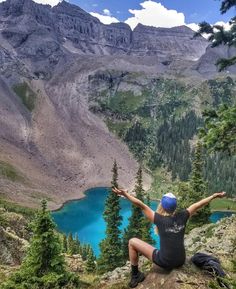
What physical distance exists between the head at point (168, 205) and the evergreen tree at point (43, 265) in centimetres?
675

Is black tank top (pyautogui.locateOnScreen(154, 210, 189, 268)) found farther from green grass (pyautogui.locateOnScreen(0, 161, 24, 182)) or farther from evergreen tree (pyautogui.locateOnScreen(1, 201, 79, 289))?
green grass (pyautogui.locateOnScreen(0, 161, 24, 182))

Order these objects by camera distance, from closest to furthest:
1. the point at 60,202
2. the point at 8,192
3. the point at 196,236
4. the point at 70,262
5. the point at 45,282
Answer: the point at 45,282 < the point at 70,262 < the point at 196,236 < the point at 8,192 < the point at 60,202

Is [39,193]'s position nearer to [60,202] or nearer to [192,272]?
[60,202]

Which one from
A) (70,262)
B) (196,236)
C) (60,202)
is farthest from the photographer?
(60,202)

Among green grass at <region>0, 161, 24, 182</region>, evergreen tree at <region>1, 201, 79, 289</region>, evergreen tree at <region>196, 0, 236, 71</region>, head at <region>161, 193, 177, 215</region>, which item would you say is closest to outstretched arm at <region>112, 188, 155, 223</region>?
head at <region>161, 193, 177, 215</region>

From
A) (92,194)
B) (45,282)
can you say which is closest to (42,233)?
(45,282)


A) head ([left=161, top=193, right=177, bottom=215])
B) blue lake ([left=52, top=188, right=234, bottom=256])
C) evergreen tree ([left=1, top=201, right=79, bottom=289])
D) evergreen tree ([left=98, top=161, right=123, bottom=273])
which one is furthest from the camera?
blue lake ([left=52, top=188, right=234, bottom=256])

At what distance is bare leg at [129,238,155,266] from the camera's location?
12.2 metres

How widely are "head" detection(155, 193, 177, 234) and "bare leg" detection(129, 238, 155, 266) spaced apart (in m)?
1.39

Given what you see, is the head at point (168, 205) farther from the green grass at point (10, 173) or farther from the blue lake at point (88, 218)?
the green grass at point (10, 173)

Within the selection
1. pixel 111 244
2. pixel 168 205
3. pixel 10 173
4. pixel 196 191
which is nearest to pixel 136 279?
pixel 168 205

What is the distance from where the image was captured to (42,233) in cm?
1823

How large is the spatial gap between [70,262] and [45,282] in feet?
39.9

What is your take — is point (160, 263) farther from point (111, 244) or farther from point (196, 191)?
point (111, 244)
